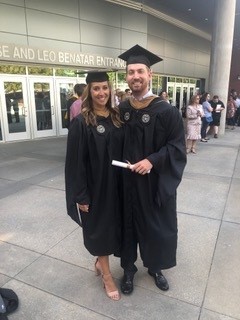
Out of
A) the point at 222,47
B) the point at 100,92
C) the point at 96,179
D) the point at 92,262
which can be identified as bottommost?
the point at 92,262

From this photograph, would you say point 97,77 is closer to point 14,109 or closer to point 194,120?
point 194,120

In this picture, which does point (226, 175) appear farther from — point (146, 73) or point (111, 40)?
point (111, 40)

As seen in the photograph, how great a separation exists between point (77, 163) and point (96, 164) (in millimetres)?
148

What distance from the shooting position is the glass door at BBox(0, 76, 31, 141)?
1005 centimetres

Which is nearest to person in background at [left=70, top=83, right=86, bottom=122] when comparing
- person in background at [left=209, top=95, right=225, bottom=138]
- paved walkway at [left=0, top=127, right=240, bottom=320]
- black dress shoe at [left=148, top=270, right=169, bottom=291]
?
paved walkway at [left=0, top=127, right=240, bottom=320]

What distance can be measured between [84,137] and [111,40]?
38.3 ft

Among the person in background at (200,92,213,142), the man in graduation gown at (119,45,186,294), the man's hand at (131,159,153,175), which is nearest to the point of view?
the man's hand at (131,159,153,175)

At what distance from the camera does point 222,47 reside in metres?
11.4

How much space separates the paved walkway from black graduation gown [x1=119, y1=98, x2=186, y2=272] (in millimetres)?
386

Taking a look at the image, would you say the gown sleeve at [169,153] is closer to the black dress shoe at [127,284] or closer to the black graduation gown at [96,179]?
the black graduation gown at [96,179]

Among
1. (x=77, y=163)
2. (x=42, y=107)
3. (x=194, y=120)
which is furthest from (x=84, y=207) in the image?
(x=42, y=107)

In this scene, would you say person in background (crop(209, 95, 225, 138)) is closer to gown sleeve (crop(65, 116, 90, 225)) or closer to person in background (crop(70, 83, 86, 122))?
person in background (crop(70, 83, 86, 122))

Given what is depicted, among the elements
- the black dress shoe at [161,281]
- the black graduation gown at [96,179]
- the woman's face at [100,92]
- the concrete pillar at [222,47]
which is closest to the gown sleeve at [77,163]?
the black graduation gown at [96,179]

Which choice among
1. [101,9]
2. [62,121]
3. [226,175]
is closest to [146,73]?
[226,175]
